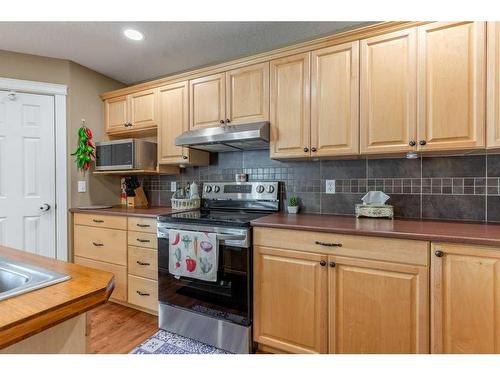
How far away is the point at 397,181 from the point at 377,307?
0.95 m

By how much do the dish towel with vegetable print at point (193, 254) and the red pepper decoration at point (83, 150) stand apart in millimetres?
1414

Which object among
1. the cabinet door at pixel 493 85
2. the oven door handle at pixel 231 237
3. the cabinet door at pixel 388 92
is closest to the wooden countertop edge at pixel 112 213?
the oven door handle at pixel 231 237

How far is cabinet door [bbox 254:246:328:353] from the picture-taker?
5.24 ft

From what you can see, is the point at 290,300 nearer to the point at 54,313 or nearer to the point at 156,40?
the point at 54,313

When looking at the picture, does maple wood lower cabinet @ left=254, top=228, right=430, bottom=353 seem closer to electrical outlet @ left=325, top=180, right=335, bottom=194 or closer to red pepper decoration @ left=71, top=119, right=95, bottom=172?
electrical outlet @ left=325, top=180, right=335, bottom=194

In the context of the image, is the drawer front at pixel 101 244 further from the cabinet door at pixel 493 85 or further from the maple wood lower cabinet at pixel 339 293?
the cabinet door at pixel 493 85

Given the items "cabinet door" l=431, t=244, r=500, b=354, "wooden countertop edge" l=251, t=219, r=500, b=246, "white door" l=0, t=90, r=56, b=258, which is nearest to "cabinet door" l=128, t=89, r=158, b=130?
"white door" l=0, t=90, r=56, b=258

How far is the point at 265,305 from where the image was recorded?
175cm

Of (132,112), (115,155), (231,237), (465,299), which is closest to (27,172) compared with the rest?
(115,155)

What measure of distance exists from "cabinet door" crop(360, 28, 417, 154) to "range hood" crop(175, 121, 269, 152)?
0.70 meters

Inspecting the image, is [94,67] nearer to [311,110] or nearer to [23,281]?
[311,110]

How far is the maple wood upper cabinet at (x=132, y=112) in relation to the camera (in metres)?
2.66
